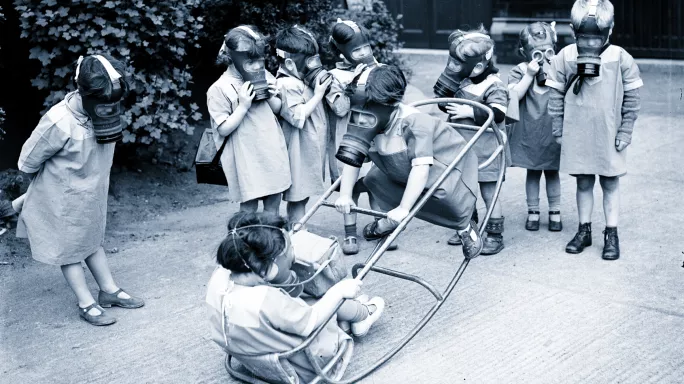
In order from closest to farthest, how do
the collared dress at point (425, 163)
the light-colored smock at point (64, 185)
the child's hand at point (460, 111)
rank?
the collared dress at point (425, 163) < the light-colored smock at point (64, 185) < the child's hand at point (460, 111)

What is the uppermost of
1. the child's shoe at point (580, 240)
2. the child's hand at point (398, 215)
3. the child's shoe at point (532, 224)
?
the child's hand at point (398, 215)

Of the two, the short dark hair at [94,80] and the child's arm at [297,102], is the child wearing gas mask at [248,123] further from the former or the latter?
the short dark hair at [94,80]

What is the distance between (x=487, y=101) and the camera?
18.5 feet

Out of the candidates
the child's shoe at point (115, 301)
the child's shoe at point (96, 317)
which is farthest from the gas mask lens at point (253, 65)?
the child's shoe at point (96, 317)

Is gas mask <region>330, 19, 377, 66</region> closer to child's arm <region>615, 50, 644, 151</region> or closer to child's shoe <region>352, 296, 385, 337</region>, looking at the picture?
child's arm <region>615, 50, 644, 151</region>

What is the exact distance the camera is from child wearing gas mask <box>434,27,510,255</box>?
5.49m

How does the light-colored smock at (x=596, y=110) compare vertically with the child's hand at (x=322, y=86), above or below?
below

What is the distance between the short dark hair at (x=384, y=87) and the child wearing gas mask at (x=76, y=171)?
1310 millimetres

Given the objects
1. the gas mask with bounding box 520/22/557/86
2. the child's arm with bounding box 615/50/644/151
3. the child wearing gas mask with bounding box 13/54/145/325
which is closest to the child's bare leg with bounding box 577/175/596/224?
the child's arm with bounding box 615/50/644/151

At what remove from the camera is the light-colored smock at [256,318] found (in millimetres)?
3818

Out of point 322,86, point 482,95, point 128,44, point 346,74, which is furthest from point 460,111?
point 128,44

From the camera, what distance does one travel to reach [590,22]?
5.42 meters

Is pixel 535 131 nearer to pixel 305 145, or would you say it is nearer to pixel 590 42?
pixel 590 42

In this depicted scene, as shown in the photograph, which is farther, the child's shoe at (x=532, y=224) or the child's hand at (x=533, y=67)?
the child's shoe at (x=532, y=224)
